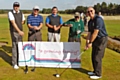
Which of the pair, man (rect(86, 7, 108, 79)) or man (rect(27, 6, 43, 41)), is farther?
man (rect(27, 6, 43, 41))

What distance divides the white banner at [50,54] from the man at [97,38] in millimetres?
1125

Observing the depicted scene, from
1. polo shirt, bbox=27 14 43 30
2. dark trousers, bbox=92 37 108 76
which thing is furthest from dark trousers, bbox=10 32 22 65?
dark trousers, bbox=92 37 108 76

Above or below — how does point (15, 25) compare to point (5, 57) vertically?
above

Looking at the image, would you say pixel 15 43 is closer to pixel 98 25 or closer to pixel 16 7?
pixel 16 7

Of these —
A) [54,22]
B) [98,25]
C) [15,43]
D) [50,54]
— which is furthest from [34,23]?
[98,25]

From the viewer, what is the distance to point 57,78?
696 cm

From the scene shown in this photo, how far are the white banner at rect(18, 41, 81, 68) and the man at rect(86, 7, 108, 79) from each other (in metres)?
1.12

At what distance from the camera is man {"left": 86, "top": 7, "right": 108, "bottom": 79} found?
6.48 meters

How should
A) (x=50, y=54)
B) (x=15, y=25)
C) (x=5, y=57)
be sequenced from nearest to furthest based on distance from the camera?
(x=15, y=25)
(x=50, y=54)
(x=5, y=57)

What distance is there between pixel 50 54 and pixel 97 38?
2.17m

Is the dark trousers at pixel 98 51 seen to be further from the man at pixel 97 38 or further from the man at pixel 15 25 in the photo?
the man at pixel 15 25

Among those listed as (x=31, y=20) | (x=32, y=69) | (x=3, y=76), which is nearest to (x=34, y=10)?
(x=31, y=20)

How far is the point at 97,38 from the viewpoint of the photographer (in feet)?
22.1

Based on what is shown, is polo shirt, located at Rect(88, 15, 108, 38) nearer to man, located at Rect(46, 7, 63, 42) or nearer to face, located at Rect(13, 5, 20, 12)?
man, located at Rect(46, 7, 63, 42)
